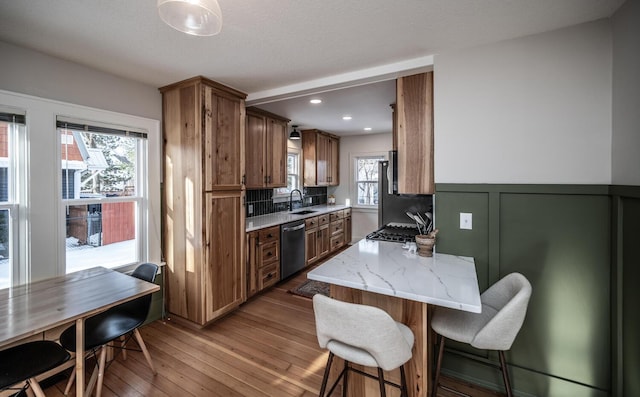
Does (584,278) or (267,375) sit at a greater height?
(584,278)

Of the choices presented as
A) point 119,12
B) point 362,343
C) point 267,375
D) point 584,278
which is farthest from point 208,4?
point 584,278

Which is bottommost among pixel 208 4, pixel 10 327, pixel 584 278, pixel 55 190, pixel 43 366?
pixel 43 366

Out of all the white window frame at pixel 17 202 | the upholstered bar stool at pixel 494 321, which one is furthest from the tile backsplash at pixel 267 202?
the upholstered bar stool at pixel 494 321

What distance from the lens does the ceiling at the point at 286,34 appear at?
151 cm

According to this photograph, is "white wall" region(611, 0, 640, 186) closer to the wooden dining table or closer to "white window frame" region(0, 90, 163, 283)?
the wooden dining table

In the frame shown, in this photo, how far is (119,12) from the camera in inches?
60.8

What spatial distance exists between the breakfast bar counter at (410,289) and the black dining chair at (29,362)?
1495 mm

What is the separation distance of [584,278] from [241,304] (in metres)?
3.04

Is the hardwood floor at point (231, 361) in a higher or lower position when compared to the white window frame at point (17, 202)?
lower

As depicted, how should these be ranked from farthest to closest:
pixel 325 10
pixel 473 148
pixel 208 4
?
pixel 473 148 → pixel 325 10 → pixel 208 4

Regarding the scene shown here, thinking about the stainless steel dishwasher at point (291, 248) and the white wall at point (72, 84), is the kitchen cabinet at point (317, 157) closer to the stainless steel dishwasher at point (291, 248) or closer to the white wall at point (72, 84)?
the stainless steel dishwasher at point (291, 248)

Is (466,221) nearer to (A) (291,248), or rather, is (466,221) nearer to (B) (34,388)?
(A) (291,248)

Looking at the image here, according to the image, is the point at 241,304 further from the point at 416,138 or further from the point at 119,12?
the point at 119,12

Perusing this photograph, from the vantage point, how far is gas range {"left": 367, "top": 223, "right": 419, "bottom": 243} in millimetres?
2510
